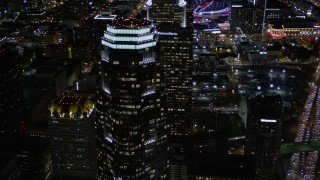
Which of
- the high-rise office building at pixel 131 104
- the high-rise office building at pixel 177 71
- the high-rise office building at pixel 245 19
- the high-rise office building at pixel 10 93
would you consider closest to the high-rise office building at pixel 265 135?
the high-rise office building at pixel 131 104

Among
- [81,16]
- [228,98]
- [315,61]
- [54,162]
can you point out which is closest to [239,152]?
[228,98]

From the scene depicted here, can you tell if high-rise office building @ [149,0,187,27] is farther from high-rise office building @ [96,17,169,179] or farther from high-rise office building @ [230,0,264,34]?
high-rise office building @ [96,17,169,179]

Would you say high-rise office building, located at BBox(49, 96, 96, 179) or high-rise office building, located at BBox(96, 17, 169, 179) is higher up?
high-rise office building, located at BBox(96, 17, 169, 179)

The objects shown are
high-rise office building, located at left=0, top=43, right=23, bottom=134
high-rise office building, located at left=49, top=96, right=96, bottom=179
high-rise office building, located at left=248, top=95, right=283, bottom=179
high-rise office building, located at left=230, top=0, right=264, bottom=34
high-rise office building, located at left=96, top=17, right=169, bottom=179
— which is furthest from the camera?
high-rise office building, located at left=230, top=0, right=264, bottom=34

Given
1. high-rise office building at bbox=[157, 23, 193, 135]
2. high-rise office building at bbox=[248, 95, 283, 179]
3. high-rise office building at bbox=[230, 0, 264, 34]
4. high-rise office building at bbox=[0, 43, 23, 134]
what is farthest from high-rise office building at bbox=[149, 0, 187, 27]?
high-rise office building at bbox=[230, 0, 264, 34]

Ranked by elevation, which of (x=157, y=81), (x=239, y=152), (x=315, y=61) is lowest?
(x=239, y=152)

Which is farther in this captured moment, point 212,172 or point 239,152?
point 239,152

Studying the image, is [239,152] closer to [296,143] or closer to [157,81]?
[296,143]
